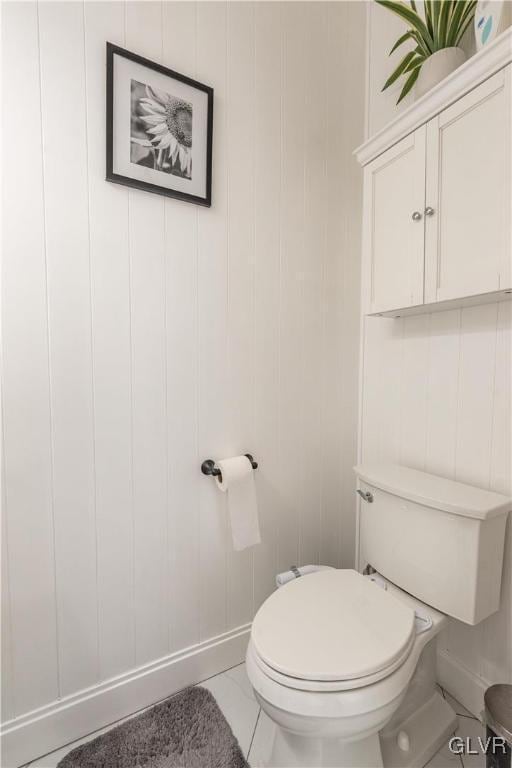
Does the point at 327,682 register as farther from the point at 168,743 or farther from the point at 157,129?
the point at 157,129

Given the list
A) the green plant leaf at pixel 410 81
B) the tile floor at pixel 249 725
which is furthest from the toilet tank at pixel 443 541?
the green plant leaf at pixel 410 81

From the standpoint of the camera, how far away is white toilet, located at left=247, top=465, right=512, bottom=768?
80cm

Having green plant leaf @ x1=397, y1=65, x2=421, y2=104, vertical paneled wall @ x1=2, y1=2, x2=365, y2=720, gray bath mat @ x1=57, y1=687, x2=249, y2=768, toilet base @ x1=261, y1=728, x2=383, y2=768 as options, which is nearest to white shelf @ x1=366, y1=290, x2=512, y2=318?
vertical paneled wall @ x1=2, y1=2, x2=365, y2=720

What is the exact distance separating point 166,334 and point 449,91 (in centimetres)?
106

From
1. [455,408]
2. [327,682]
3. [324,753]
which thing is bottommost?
[324,753]

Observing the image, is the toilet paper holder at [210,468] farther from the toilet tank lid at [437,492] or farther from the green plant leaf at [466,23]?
the green plant leaf at [466,23]

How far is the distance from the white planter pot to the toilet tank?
125cm

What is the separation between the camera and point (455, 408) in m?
1.23

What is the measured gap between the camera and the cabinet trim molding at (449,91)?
3.03 ft

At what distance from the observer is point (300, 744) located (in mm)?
934

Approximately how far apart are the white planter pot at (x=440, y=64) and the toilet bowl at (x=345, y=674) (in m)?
1.56

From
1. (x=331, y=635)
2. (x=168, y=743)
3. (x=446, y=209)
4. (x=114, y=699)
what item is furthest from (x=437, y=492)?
(x=114, y=699)

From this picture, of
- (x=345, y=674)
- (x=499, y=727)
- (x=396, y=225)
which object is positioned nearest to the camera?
(x=345, y=674)

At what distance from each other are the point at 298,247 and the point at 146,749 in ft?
5.55
